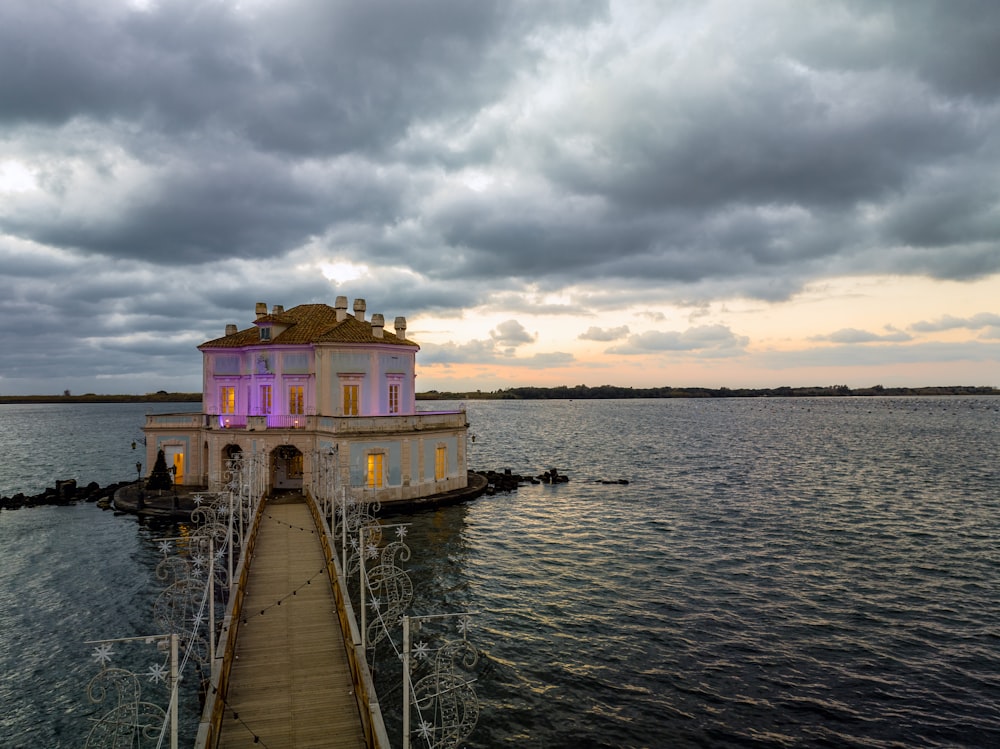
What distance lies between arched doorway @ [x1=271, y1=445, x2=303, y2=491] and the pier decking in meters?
19.5

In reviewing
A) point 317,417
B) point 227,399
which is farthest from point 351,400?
point 227,399

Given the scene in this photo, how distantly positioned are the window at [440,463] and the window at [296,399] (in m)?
10.6

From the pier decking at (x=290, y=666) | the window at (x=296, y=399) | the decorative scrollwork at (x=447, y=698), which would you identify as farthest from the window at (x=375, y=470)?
the decorative scrollwork at (x=447, y=698)

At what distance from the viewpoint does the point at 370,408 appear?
4347 cm

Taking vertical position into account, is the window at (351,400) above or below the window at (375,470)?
above

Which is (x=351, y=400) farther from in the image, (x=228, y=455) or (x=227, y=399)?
(x=227, y=399)

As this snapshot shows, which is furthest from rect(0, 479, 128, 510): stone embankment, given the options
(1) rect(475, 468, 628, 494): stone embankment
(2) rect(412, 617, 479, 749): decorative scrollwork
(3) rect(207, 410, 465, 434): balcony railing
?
(2) rect(412, 617, 479, 749): decorative scrollwork

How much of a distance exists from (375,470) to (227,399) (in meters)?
16.2

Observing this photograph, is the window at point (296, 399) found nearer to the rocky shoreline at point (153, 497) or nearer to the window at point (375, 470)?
the window at point (375, 470)

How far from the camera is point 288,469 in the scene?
45375mm

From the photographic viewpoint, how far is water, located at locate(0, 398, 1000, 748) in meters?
18.5

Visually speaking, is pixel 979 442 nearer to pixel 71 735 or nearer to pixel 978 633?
pixel 978 633

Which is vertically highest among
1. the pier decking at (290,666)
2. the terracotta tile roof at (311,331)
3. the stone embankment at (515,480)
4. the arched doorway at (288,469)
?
the terracotta tile roof at (311,331)

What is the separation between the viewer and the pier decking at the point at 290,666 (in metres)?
14.3
